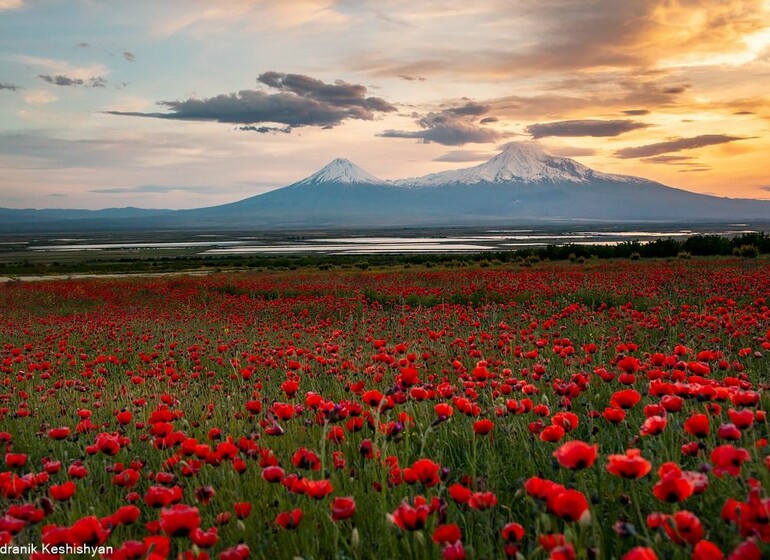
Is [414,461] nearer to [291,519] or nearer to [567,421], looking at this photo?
[567,421]

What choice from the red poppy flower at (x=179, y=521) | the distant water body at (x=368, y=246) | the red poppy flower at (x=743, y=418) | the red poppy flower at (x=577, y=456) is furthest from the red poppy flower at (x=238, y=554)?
the distant water body at (x=368, y=246)

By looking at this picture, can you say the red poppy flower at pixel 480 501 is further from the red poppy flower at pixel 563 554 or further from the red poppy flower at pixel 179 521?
the red poppy flower at pixel 179 521

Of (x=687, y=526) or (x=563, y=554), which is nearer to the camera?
(x=563, y=554)

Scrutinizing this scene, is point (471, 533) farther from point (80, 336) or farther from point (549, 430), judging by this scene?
point (80, 336)

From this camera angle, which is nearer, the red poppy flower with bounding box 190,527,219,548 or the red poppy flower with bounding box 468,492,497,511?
the red poppy flower with bounding box 190,527,219,548

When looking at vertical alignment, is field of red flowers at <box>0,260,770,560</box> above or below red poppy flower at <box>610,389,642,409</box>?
below

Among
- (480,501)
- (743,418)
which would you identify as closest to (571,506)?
(480,501)

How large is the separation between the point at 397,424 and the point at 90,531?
60.5 inches

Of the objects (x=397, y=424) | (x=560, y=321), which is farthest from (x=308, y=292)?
(x=397, y=424)

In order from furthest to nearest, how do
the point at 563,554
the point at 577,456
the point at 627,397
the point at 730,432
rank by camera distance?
the point at 627,397, the point at 730,432, the point at 577,456, the point at 563,554

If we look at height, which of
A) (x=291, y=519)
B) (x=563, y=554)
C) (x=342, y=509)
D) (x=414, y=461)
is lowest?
(x=414, y=461)

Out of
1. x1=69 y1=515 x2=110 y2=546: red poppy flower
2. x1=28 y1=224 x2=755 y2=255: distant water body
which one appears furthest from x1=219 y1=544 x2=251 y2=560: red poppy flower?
x1=28 y1=224 x2=755 y2=255: distant water body

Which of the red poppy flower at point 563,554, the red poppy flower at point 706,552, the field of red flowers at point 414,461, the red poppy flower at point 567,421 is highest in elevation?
the red poppy flower at point 706,552

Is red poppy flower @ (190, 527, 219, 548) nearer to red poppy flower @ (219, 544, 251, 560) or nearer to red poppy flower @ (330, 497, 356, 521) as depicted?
red poppy flower @ (219, 544, 251, 560)
